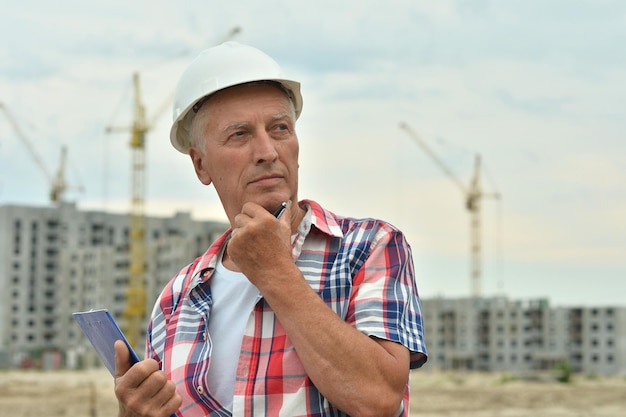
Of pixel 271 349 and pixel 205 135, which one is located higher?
pixel 205 135

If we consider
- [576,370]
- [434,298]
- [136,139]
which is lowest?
[576,370]

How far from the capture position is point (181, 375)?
2479 millimetres

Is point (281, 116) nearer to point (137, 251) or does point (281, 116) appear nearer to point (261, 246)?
point (261, 246)

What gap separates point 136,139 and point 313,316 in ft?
317

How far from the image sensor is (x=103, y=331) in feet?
7.66

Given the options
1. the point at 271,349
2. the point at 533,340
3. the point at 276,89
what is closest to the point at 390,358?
the point at 271,349

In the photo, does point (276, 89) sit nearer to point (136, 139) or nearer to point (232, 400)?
point (232, 400)

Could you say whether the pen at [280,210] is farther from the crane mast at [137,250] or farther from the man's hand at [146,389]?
the crane mast at [137,250]

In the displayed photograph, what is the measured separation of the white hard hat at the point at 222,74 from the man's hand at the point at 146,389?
662mm

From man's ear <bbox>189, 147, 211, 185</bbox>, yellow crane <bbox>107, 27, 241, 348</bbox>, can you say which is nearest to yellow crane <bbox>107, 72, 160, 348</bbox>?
yellow crane <bbox>107, 27, 241, 348</bbox>

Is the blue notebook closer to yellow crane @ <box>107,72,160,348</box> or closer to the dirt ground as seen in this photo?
the dirt ground

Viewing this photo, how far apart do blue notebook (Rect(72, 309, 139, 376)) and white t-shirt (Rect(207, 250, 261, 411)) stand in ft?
0.69

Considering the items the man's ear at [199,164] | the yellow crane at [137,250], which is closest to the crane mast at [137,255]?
the yellow crane at [137,250]

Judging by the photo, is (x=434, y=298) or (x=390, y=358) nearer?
(x=390, y=358)
